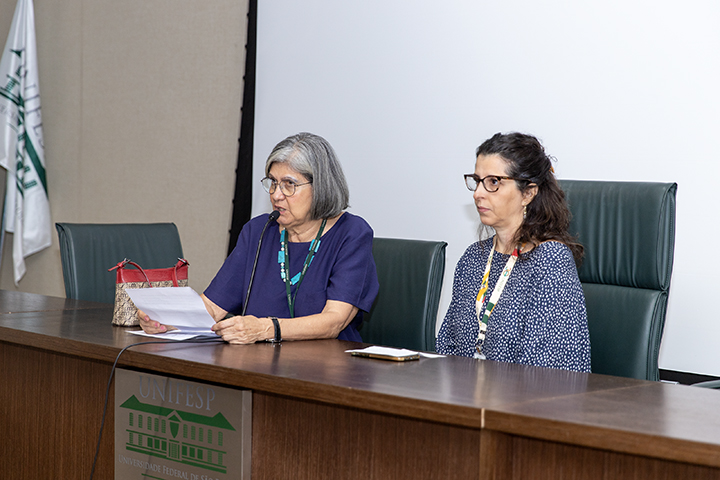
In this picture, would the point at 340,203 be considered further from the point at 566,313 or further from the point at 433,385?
the point at 433,385

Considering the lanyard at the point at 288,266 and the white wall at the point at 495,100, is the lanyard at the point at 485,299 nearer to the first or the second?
the lanyard at the point at 288,266

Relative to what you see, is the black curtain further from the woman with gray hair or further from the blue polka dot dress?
the blue polka dot dress

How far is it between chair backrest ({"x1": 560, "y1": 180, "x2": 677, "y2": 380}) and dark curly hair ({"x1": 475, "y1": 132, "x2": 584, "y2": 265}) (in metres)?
0.06

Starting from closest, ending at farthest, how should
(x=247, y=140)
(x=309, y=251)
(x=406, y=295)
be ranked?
(x=309, y=251) → (x=406, y=295) → (x=247, y=140)

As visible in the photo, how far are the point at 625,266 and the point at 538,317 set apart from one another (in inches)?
12.6

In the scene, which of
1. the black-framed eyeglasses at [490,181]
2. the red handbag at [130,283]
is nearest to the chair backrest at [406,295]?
the black-framed eyeglasses at [490,181]

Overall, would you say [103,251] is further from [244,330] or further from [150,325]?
[244,330]

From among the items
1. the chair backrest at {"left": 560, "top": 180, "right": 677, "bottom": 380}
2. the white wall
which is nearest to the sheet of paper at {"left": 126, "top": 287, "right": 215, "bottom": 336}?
the chair backrest at {"left": 560, "top": 180, "right": 677, "bottom": 380}

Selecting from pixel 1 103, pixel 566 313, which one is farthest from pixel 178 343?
pixel 1 103

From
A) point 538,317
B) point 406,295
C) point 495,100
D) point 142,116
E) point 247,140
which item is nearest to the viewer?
point 538,317

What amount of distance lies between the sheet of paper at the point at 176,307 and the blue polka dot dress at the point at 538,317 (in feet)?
2.39

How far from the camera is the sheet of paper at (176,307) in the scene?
185 centimetres

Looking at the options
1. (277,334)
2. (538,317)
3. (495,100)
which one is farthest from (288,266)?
(495,100)

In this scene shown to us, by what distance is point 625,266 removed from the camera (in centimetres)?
203
